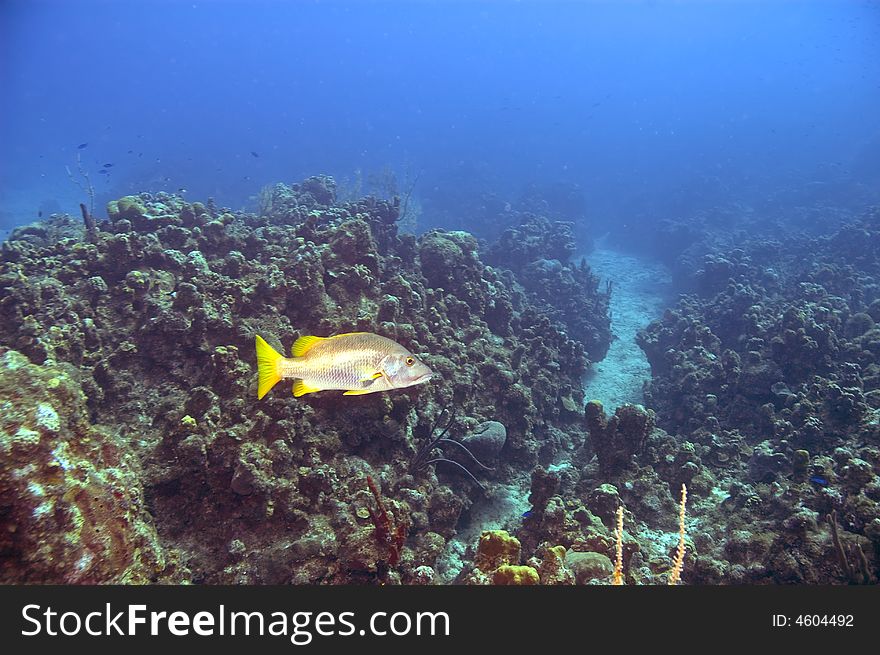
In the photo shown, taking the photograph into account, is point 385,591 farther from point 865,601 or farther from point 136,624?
point 865,601

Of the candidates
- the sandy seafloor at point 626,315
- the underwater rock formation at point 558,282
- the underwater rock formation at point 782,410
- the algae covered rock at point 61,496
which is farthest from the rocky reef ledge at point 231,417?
the underwater rock formation at point 558,282

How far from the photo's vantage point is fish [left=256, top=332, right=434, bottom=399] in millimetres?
3104

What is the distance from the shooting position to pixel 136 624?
8.30 feet

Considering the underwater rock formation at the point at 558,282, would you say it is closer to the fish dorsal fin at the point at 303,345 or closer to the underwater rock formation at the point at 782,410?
the underwater rock formation at the point at 782,410

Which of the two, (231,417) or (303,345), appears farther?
(231,417)

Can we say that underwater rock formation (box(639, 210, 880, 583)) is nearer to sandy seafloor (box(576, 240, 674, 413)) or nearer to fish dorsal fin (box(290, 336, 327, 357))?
sandy seafloor (box(576, 240, 674, 413))

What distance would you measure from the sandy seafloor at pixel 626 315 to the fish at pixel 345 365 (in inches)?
367

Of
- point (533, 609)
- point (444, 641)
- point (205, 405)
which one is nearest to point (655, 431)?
point (533, 609)

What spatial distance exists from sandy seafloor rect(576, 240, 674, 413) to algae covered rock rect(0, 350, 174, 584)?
34.0ft

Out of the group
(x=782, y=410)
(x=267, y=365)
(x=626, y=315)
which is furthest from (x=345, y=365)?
(x=626, y=315)

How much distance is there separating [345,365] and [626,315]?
1786cm

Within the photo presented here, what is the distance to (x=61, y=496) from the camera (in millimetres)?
2730

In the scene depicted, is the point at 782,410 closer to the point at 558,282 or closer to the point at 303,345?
the point at 303,345

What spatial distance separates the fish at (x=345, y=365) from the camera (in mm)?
3104
